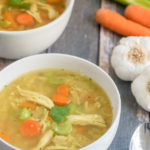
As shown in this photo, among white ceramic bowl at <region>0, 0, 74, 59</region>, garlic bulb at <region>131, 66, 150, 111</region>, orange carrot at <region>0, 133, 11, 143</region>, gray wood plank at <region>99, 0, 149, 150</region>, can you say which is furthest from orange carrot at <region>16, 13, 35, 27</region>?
orange carrot at <region>0, 133, 11, 143</region>

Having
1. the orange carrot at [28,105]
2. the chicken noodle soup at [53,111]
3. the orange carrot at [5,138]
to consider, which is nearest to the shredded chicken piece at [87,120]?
the chicken noodle soup at [53,111]

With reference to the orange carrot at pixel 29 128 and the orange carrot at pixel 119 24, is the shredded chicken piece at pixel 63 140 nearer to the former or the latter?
the orange carrot at pixel 29 128

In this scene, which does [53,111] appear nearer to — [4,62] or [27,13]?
[4,62]

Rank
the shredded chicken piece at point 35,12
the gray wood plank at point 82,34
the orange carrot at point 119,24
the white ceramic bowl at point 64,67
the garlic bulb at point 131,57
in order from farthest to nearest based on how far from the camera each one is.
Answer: the orange carrot at point 119,24 < the gray wood plank at point 82,34 < the shredded chicken piece at point 35,12 < the garlic bulb at point 131,57 < the white ceramic bowl at point 64,67

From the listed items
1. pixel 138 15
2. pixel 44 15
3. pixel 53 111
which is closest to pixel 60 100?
pixel 53 111

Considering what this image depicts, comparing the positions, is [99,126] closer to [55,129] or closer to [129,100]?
[55,129]

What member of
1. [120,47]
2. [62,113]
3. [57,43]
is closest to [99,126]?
[62,113]
